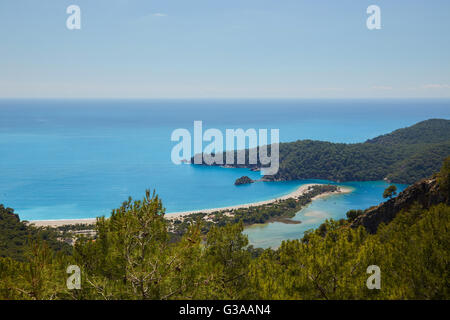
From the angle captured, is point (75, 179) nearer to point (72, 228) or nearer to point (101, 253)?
point (72, 228)

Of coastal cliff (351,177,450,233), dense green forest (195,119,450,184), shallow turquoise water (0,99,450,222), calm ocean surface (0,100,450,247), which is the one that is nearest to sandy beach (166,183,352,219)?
calm ocean surface (0,100,450,247)

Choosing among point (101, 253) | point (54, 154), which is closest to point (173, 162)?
point (54, 154)

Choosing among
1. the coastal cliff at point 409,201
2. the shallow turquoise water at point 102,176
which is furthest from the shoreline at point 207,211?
the coastal cliff at point 409,201

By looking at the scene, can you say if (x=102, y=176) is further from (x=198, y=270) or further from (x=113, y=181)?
(x=198, y=270)

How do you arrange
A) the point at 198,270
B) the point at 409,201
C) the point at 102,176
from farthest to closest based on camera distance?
the point at 102,176, the point at 409,201, the point at 198,270

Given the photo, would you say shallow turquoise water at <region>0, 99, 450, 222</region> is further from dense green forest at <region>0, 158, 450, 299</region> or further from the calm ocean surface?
dense green forest at <region>0, 158, 450, 299</region>

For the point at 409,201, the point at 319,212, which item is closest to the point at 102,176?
the point at 319,212
